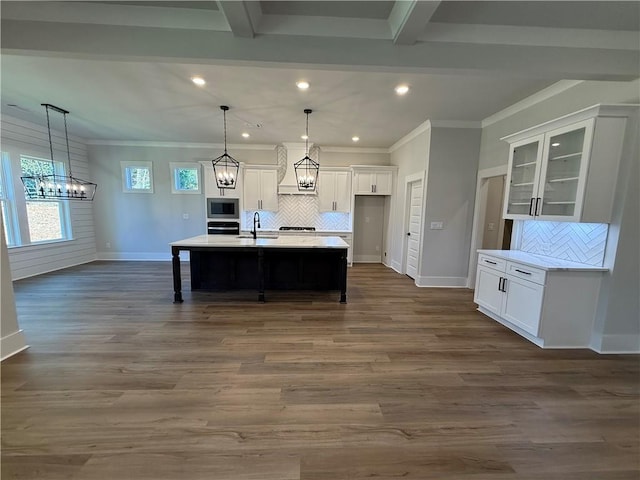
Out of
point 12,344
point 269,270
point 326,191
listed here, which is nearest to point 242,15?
point 269,270

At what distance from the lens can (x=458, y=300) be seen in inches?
168

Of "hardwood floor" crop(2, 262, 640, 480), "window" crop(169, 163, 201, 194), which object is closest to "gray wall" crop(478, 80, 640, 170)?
"hardwood floor" crop(2, 262, 640, 480)

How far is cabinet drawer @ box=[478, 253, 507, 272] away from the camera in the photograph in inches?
130

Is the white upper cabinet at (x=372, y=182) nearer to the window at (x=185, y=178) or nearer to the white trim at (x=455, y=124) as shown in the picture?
the white trim at (x=455, y=124)

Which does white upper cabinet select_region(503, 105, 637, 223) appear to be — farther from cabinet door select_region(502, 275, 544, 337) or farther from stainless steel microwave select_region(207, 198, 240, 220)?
stainless steel microwave select_region(207, 198, 240, 220)

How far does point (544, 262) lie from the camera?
2924 mm

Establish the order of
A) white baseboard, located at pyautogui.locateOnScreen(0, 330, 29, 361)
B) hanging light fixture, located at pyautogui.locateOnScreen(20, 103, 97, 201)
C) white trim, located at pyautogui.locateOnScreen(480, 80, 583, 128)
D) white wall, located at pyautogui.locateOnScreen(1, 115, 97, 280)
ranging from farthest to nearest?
1. white wall, located at pyautogui.locateOnScreen(1, 115, 97, 280)
2. hanging light fixture, located at pyautogui.locateOnScreen(20, 103, 97, 201)
3. white trim, located at pyautogui.locateOnScreen(480, 80, 583, 128)
4. white baseboard, located at pyautogui.locateOnScreen(0, 330, 29, 361)

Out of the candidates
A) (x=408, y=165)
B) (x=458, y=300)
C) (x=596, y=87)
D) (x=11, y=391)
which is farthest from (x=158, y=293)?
(x=596, y=87)

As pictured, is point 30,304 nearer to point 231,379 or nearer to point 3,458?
point 3,458

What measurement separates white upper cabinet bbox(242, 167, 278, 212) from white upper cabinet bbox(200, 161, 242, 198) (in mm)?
143

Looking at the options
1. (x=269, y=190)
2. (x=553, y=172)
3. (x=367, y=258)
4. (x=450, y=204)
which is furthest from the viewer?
(x=367, y=258)

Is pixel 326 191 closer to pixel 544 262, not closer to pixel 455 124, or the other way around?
pixel 455 124

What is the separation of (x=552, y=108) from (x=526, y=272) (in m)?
2.09

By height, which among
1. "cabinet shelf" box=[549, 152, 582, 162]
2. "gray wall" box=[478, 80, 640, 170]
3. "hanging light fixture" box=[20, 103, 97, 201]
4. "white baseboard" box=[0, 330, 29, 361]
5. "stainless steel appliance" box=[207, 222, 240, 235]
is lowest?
"white baseboard" box=[0, 330, 29, 361]
